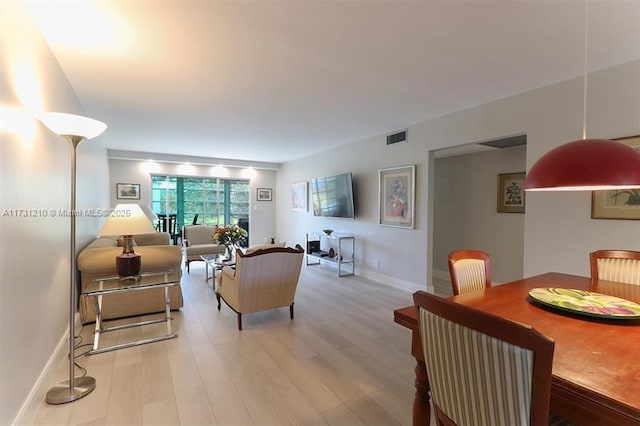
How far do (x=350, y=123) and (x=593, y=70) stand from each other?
2.64 m

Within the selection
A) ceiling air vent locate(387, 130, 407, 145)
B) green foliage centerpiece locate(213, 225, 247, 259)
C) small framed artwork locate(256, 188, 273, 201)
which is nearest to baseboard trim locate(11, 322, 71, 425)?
green foliage centerpiece locate(213, 225, 247, 259)

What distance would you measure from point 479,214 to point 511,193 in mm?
603

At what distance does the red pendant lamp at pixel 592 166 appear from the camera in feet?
4.15

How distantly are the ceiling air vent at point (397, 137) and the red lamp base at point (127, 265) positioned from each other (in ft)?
12.4

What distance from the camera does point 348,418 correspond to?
1.84 meters

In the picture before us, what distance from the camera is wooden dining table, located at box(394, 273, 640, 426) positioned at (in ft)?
2.72

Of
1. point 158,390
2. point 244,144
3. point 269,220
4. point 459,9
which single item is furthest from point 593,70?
point 269,220

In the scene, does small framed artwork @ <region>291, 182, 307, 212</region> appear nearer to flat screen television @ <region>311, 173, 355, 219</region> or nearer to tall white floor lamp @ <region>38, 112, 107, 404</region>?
flat screen television @ <region>311, 173, 355, 219</region>

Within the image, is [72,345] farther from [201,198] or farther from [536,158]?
[201,198]

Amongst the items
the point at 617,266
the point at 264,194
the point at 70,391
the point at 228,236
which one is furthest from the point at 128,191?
the point at 617,266

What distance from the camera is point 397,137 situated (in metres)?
4.66

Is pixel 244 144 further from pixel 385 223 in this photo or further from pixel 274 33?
pixel 274 33

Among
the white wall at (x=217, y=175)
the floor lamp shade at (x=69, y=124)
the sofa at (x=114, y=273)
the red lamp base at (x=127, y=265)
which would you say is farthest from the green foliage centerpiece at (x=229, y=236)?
the white wall at (x=217, y=175)

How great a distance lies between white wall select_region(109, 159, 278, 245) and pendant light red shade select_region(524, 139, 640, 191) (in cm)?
761
